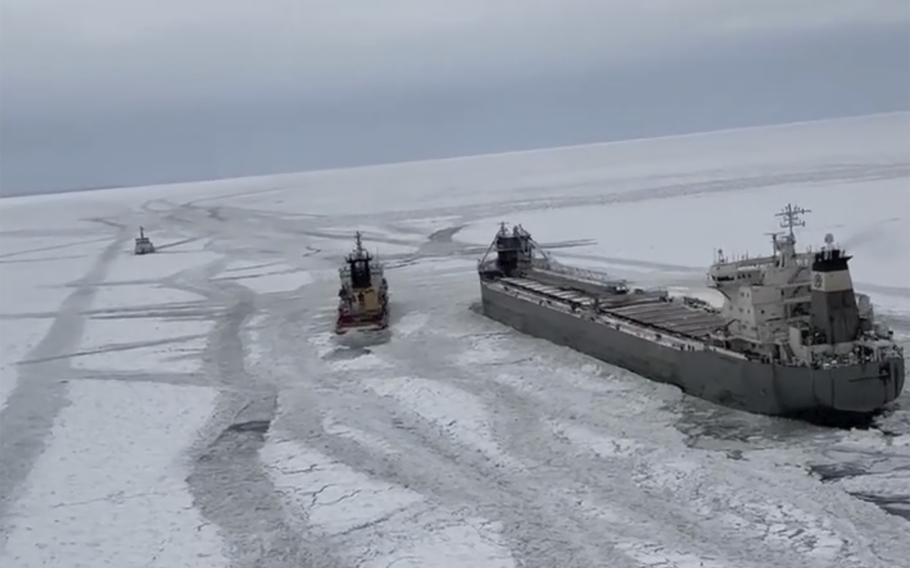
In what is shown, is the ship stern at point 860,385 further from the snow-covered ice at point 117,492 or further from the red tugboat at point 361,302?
the red tugboat at point 361,302

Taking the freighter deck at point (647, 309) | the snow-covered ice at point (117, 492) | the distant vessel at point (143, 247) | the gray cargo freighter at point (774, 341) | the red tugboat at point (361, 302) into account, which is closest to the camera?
the snow-covered ice at point (117, 492)

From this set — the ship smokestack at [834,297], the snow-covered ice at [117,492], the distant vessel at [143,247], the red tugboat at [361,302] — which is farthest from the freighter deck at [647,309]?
the distant vessel at [143,247]

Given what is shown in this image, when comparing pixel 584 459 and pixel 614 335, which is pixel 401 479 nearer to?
pixel 584 459

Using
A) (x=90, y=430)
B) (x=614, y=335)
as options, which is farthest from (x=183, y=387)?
(x=614, y=335)

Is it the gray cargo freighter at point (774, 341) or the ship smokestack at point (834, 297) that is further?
the ship smokestack at point (834, 297)

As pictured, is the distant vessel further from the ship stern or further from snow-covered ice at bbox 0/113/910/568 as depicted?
the ship stern

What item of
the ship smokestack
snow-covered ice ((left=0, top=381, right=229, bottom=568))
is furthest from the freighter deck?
snow-covered ice ((left=0, top=381, right=229, bottom=568))

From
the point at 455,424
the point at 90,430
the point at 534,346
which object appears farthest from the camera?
the point at 534,346

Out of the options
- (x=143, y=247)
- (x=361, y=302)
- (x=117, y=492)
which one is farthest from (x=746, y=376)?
(x=143, y=247)
